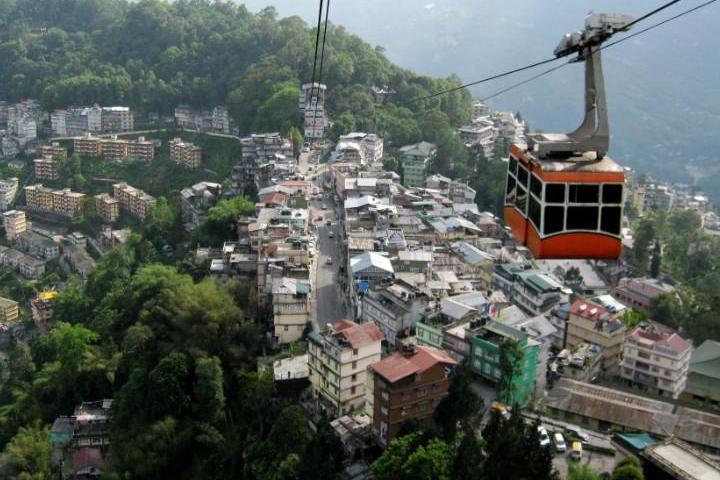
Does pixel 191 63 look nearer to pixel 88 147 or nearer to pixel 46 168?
pixel 88 147

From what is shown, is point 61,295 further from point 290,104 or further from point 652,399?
point 652,399

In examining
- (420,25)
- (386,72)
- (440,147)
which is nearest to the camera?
(440,147)

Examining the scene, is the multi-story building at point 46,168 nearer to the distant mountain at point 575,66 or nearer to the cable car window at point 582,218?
the cable car window at point 582,218

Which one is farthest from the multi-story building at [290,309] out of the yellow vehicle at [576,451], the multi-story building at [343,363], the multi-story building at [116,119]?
the multi-story building at [116,119]

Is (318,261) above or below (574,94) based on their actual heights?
below

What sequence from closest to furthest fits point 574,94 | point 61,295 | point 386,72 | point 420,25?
point 61,295 < point 386,72 < point 574,94 < point 420,25

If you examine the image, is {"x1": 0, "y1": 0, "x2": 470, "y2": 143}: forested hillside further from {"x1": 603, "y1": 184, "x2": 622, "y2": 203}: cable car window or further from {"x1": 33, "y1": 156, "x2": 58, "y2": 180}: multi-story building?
{"x1": 603, "y1": 184, "x2": 622, "y2": 203}: cable car window

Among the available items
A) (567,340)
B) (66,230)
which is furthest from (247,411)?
(66,230)

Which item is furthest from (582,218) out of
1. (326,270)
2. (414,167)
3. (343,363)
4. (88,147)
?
(88,147)
